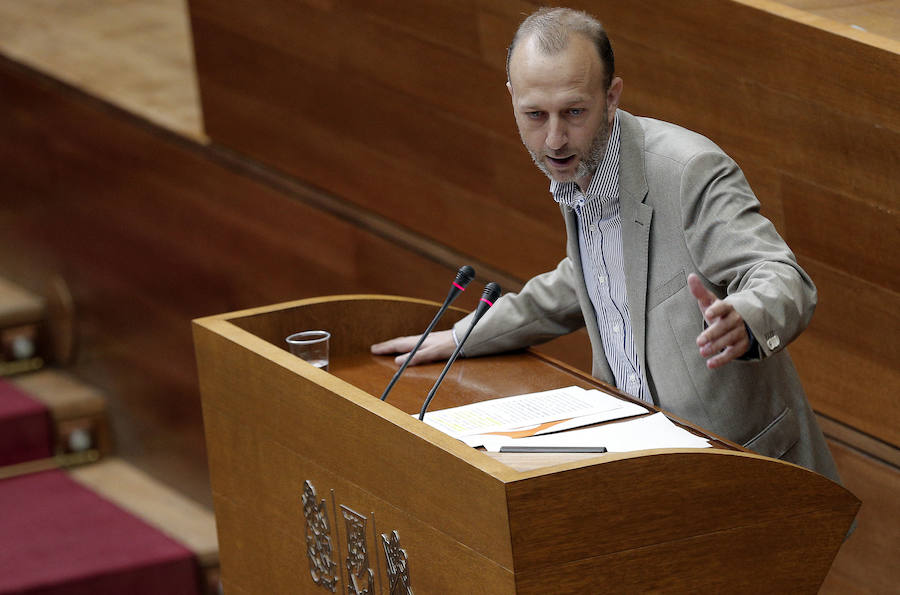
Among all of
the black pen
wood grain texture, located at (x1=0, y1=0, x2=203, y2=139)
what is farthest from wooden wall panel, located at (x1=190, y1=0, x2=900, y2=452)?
the black pen

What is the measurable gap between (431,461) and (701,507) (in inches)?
6.0

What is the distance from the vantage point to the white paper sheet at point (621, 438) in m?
0.81

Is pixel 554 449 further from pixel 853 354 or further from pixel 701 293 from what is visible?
pixel 853 354

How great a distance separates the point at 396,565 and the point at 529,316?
26 centimetres

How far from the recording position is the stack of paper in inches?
33.3

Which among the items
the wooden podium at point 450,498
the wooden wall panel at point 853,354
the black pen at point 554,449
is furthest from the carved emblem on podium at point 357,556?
the wooden wall panel at point 853,354

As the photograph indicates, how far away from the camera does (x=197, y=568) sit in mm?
1715

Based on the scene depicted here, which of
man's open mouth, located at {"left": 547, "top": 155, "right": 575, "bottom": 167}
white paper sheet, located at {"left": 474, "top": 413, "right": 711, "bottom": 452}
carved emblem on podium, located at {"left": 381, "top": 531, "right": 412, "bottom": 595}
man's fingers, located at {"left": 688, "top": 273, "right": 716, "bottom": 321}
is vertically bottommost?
carved emblem on podium, located at {"left": 381, "top": 531, "right": 412, "bottom": 595}

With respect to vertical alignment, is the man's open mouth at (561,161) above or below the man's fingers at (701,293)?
above

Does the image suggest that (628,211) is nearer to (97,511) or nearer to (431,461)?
(431,461)

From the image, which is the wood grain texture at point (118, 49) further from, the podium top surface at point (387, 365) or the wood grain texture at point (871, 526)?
the wood grain texture at point (871, 526)

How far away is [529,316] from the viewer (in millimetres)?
1017

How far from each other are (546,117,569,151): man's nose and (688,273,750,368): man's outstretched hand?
15 centimetres

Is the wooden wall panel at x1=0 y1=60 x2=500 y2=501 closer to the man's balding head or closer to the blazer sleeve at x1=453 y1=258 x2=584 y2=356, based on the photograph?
the blazer sleeve at x1=453 y1=258 x2=584 y2=356
